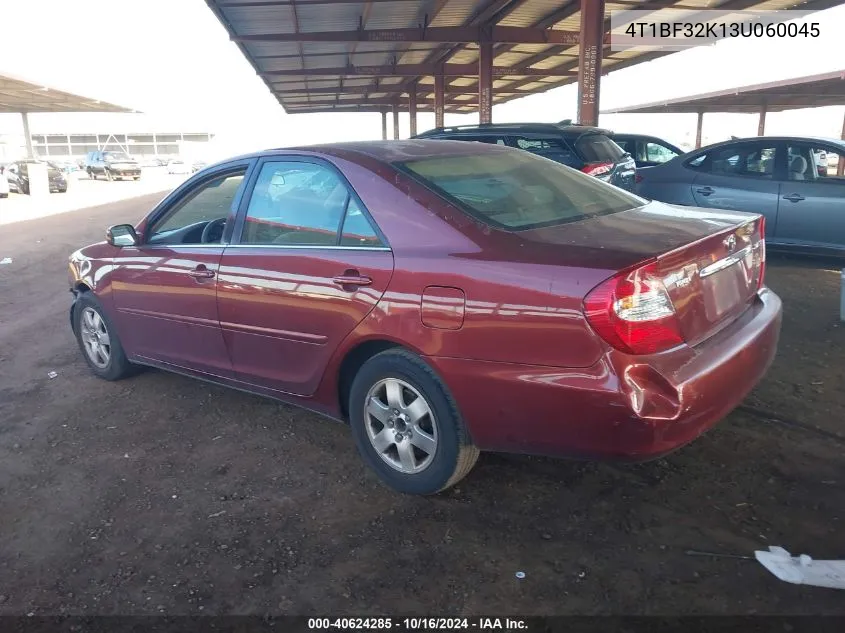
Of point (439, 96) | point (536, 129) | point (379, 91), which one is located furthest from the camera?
point (379, 91)

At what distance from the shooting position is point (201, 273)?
3.93 m

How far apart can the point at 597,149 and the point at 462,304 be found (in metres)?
7.14

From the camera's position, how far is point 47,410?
14.6 feet

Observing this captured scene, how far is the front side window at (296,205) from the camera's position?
136 inches

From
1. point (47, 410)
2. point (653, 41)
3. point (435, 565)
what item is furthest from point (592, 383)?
point (653, 41)

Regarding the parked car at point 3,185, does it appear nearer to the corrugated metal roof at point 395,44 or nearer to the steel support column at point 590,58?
the corrugated metal roof at point 395,44

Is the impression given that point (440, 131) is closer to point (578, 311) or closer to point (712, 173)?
point (712, 173)

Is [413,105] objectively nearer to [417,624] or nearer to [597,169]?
[597,169]

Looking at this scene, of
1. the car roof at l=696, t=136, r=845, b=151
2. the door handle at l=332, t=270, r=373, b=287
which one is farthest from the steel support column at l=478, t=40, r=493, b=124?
the door handle at l=332, t=270, r=373, b=287

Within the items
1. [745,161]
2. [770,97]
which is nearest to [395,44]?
[745,161]

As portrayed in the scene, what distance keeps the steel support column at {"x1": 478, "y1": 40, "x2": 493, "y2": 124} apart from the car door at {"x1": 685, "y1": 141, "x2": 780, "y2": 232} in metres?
10.2

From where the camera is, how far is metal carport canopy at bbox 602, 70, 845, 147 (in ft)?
62.3

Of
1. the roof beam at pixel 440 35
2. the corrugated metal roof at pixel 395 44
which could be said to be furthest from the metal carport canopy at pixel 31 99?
the roof beam at pixel 440 35

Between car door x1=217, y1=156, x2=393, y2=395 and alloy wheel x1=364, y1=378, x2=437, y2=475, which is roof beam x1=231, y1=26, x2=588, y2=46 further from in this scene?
alloy wheel x1=364, y1=378, x2=437, y2=475
